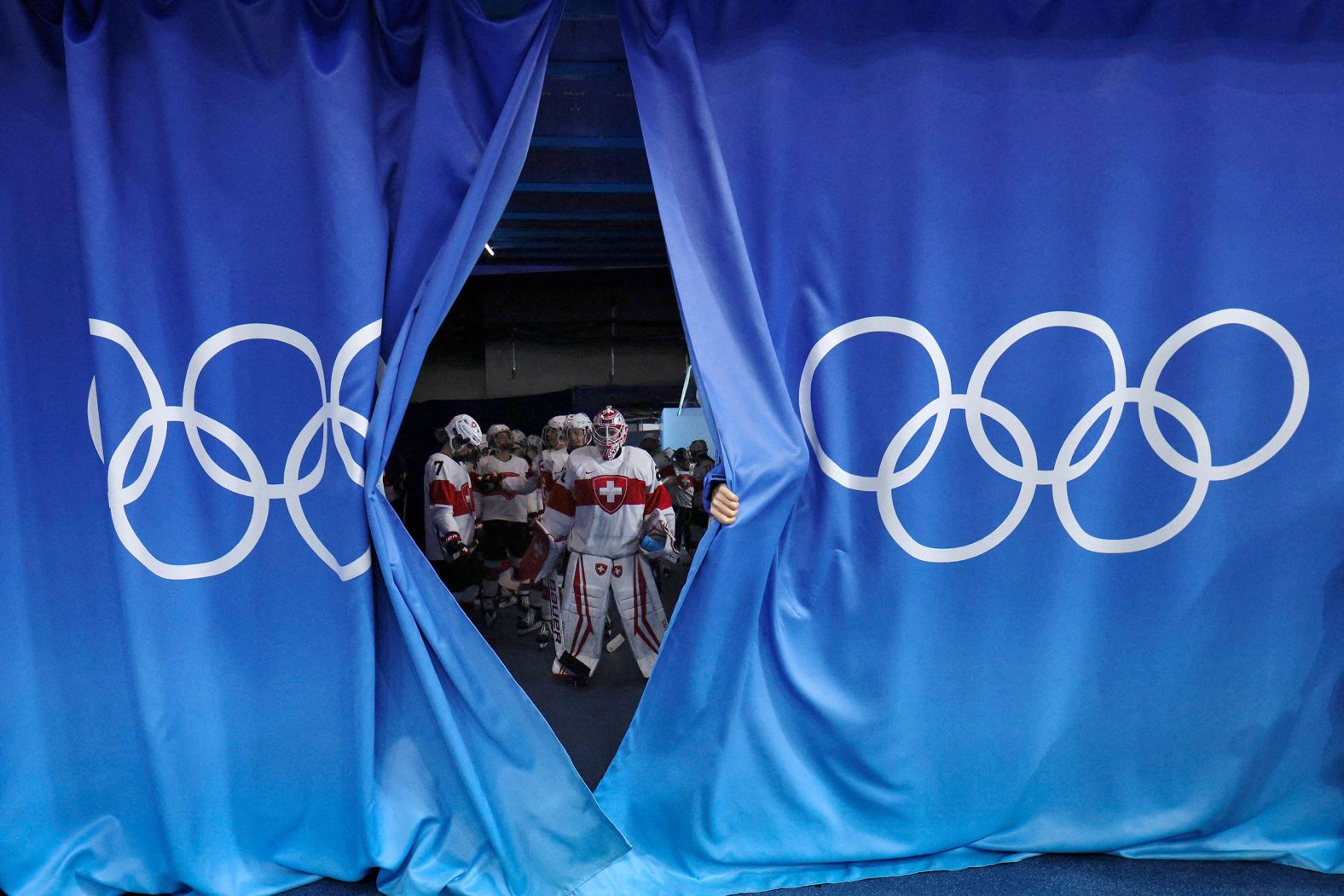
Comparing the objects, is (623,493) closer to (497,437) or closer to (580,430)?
(580,430)

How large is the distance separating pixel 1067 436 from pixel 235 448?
2925mm

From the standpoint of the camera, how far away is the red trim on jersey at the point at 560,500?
17.4 feet

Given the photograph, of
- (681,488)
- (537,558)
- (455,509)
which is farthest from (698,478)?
(455,509)

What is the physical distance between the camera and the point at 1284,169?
275 centimetres

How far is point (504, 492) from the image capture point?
6.74 m

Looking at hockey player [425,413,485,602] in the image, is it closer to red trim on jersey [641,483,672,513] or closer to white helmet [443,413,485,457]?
white helmet [443,413,485,457]

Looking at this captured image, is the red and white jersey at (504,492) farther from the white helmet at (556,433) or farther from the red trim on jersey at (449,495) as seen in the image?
the red trim on jersey at (449,495)

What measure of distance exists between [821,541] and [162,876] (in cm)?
264

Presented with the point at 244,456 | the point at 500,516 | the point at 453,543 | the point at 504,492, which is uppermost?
the point at 244,456

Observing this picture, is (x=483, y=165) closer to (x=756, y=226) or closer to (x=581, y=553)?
(x=756, y=226)

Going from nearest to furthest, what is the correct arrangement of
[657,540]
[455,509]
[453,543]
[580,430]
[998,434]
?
[998,434] → [657,540] → [453,543] → [580,430] → [455,509]

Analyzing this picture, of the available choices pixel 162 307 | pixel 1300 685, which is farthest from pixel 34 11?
pixel 1300 685

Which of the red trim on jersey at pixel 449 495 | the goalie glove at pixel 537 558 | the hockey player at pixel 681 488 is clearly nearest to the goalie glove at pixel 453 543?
the red trim on jersey at pixel 449 495

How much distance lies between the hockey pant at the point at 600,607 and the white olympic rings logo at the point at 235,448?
2451 millimetres
